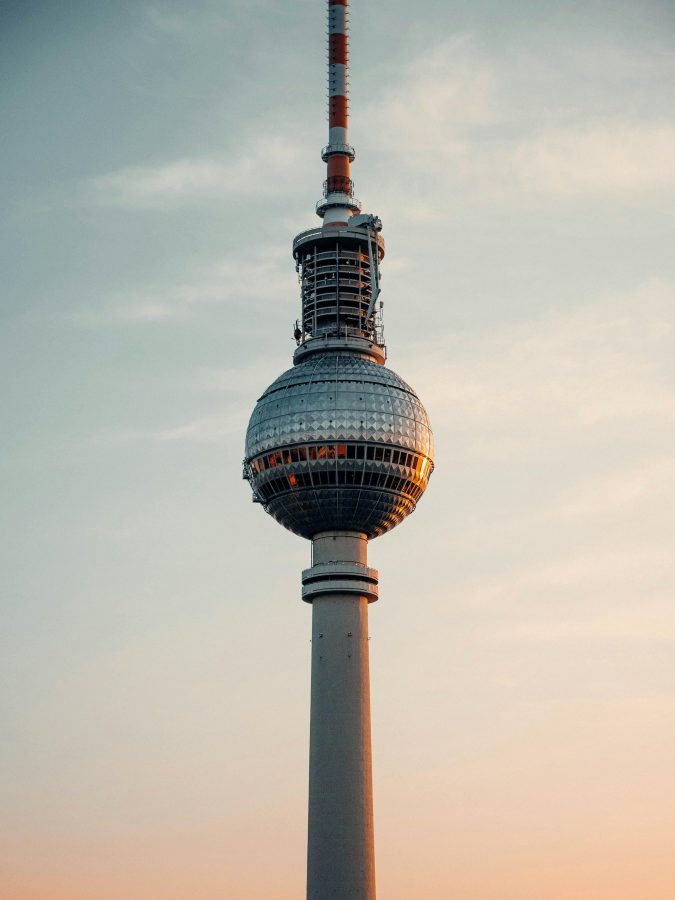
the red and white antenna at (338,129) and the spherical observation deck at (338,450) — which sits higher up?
the red and white antenna at (338,129)

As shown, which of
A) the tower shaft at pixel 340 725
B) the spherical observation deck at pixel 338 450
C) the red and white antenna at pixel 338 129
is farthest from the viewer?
the red and white antenna at pixel 338 129

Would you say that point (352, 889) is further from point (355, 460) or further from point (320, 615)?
point (355, 460)

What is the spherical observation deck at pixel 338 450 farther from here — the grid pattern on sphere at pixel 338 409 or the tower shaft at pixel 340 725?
the tower shaft at pixel 340 725

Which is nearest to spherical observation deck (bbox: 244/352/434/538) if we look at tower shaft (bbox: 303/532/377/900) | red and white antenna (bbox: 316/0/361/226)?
tower shaft (bbox: 303/532/377/900)

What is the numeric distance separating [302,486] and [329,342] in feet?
54.9

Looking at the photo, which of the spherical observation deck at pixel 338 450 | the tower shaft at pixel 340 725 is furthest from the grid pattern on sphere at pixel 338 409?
the tower shaft at pixel 340 725

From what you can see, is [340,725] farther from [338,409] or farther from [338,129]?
[338,129]

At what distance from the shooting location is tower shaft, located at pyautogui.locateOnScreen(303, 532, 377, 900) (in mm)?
115188

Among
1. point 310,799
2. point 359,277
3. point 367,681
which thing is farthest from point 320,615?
point 359,277

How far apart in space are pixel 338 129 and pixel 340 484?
40904mm

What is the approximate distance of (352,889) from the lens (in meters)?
114

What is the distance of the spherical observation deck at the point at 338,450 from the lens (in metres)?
124

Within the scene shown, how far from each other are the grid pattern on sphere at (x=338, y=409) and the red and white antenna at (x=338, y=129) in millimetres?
18692

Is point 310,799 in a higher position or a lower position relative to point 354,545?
lower
